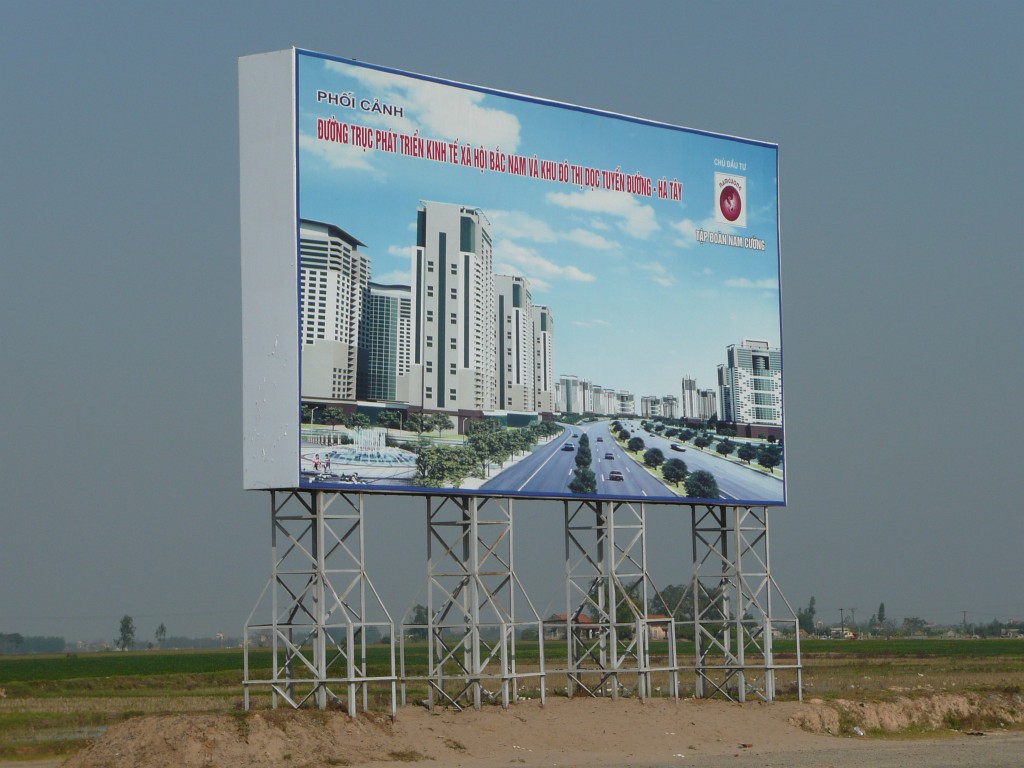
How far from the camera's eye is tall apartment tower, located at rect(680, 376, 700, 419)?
31.9 metres

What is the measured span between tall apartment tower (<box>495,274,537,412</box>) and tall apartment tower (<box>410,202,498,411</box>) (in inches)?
8.3

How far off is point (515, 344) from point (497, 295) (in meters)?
1.09

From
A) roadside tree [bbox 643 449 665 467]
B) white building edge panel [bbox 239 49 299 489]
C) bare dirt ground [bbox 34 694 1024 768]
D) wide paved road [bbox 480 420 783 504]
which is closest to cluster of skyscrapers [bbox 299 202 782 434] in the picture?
white building edge panel [bbox 239 49 299 489]

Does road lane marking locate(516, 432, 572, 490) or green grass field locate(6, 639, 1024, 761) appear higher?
road lane marking locate(516, 432, 572, 490)

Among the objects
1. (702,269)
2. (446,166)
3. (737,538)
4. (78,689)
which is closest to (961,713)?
(737,538)

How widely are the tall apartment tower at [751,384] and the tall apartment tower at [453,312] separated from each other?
6.62m

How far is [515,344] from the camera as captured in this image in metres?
29.0

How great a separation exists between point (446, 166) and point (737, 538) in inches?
468

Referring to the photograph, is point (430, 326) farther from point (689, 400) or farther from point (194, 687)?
point (194, 687)

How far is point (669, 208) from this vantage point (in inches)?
1247

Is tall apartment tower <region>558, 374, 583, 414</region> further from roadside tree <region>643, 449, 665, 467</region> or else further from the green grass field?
the green grass field

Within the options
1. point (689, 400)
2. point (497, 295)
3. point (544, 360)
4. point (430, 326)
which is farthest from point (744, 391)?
point (430, 326)

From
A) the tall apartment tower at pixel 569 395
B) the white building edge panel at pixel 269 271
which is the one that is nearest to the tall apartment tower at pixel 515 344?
the tall apartment tower at pixel 569 395

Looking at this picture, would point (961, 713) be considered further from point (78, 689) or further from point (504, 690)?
point (78, 689)
